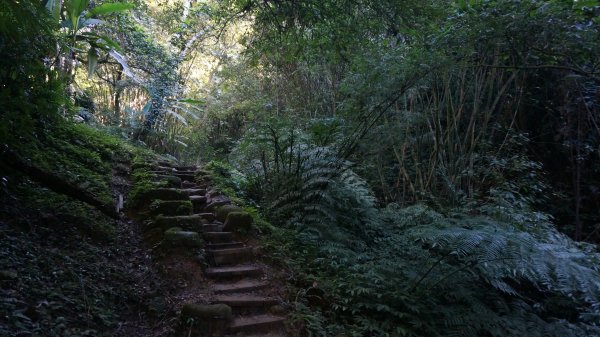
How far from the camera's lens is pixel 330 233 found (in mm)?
4586

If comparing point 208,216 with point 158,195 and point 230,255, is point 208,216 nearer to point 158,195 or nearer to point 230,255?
point 158,195

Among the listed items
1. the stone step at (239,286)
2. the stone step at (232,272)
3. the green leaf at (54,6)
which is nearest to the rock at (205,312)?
the stone step at (239,286)

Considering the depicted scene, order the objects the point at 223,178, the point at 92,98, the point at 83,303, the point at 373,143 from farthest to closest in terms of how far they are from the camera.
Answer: the point at 92,98 → the point at 223,178 → the point at 373,143 → the point at 83,303

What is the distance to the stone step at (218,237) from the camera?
14.8 ft

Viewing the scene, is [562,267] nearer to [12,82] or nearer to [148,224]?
[148,224]

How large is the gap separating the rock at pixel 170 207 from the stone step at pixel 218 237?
510 millimetres

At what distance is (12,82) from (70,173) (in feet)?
6.14

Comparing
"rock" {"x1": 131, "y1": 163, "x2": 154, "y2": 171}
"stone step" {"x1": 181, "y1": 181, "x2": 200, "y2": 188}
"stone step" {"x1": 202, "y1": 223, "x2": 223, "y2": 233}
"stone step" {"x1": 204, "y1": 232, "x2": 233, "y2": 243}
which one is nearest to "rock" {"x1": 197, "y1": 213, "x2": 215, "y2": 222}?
"stone step" {"x1": 202, "y1": 223, "x2": 223, "y2": 233}

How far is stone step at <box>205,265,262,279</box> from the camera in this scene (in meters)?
3.97

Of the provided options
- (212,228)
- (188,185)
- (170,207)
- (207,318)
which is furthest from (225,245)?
(188,185)

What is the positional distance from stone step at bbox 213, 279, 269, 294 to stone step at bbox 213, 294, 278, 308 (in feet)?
0.22

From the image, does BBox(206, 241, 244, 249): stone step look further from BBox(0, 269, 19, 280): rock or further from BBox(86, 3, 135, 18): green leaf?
BBox(86, 3, 135, 18): green leaf

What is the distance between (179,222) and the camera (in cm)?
447

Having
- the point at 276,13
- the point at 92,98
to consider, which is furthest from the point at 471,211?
the point at 92,98
